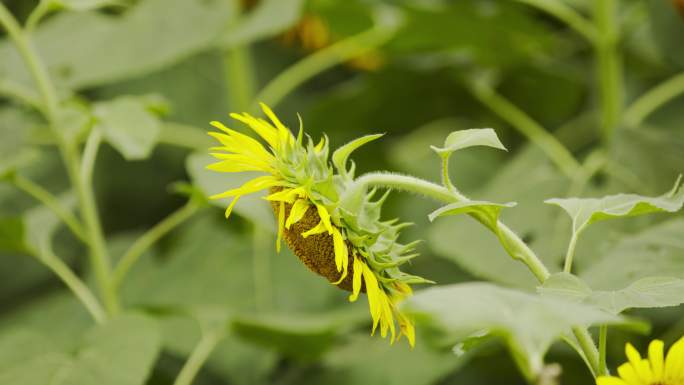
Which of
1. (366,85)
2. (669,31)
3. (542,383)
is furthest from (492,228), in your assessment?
(366,85)

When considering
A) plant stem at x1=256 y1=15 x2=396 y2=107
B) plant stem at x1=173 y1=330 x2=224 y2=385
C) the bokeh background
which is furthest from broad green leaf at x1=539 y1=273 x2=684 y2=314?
plant stem at x1=256 y1=15 x2=396 y2=107

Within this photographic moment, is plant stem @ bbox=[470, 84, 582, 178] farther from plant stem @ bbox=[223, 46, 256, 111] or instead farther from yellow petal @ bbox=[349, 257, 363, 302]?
yellow petal @ bbox=[349, 257, 363, 302]

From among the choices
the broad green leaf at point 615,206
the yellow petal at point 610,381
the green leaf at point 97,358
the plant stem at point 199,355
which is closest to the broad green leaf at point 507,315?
the yellow petal at point 610,381

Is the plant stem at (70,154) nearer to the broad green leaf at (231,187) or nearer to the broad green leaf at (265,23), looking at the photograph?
the broad green leaf at (231,187)

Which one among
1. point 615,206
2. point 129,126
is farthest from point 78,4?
point 615,206

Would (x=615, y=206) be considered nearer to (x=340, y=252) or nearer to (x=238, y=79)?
(x=340, y=252)
